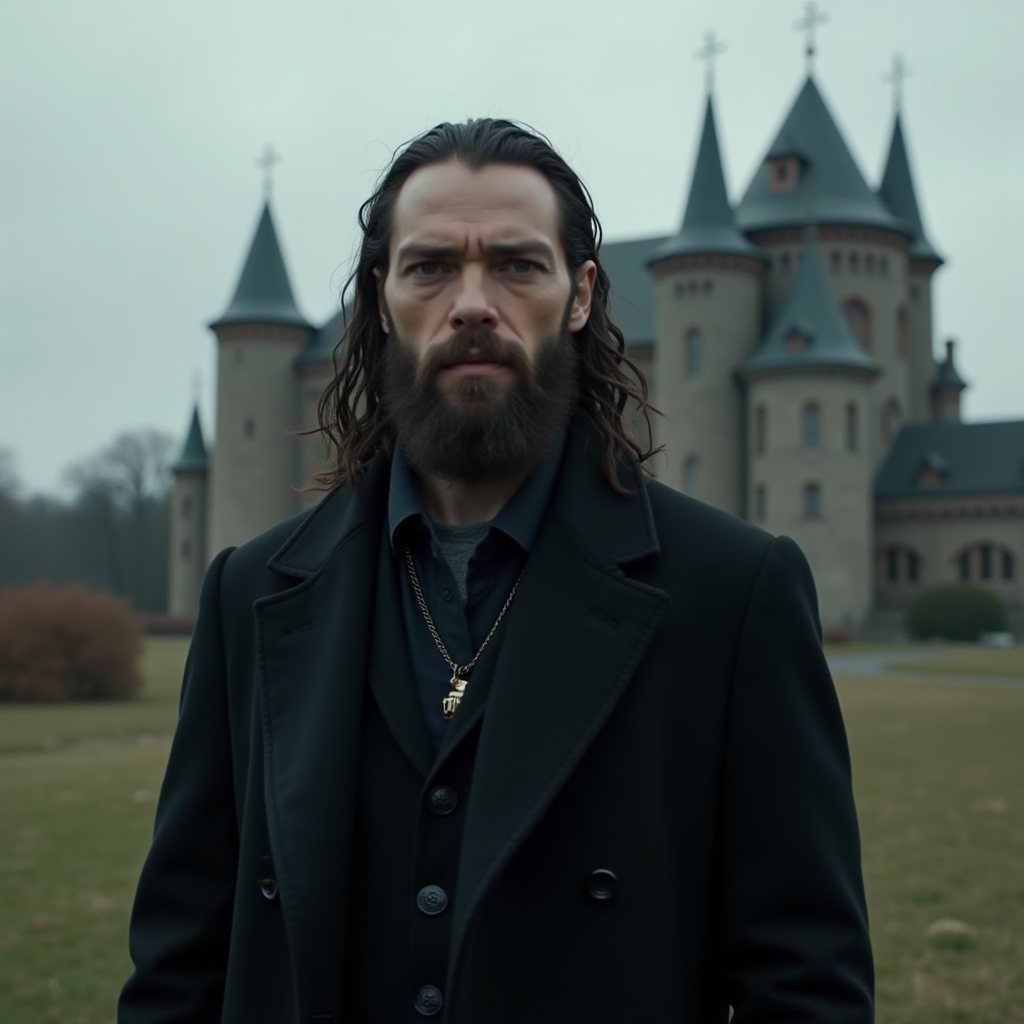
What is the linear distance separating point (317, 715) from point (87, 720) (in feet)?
63.4

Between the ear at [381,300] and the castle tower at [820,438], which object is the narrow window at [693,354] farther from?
the ear at [381,300]

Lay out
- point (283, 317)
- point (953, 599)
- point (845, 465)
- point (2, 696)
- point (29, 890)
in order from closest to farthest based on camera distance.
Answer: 1. point (29, 890)
2. point (2, 696)
3. point (953, 599)
4. point (845, 465)
5. point (283, 317)

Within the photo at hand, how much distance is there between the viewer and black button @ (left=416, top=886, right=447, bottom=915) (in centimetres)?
229

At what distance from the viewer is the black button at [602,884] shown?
2.29 metres

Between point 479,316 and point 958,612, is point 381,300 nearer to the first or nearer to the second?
point 479,316

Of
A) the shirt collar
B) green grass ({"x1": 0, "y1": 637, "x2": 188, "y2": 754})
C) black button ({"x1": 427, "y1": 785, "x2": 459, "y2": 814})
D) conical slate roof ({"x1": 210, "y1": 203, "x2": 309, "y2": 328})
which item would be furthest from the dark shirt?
conical slate roof ({"x1": 210, "y1": 203, "x2": 309, "y2": 328})

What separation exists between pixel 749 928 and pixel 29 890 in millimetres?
6902

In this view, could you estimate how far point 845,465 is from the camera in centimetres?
4919

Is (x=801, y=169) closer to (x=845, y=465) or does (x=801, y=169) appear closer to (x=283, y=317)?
(x=845, y=465)

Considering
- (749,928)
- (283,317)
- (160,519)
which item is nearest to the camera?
(749,928)

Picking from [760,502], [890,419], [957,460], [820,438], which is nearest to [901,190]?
[890,419]

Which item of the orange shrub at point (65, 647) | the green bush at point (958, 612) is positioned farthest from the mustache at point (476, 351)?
the green bush at point (958, 612)

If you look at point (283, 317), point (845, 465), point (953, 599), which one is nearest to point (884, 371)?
point (845, 465)

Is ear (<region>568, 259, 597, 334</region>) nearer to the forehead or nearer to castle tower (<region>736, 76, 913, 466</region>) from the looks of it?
the forehead
